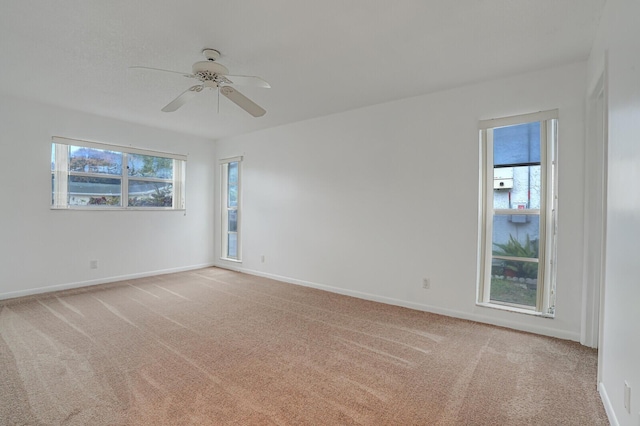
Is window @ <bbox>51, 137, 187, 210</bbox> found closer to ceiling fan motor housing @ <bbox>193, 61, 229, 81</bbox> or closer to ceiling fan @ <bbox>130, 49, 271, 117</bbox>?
ceiling fan @ <bbox>130, 49, 271, 117</bbox>

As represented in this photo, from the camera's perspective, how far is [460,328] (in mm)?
3021

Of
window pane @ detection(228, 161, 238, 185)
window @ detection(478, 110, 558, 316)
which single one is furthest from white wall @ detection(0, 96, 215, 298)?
window @ detection(478, 110, 558, 316)

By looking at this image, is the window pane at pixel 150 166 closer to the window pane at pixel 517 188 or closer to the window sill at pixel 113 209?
the window sill at pixel 113 209

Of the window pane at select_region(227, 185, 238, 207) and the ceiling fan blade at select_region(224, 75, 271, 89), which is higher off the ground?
the ceiling fan blade at select_region(224, 75, 271, 89)

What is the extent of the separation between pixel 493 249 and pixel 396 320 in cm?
127

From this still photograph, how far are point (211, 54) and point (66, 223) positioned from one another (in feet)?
11.3

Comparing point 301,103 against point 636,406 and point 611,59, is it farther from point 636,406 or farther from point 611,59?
point 636,406

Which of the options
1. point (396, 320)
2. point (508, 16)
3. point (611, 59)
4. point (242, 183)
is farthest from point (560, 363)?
point (242, 183)

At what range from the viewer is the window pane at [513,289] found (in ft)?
9.95

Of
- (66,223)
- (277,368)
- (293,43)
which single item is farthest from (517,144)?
(66,223)

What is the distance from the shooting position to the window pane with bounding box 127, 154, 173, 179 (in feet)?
16.2

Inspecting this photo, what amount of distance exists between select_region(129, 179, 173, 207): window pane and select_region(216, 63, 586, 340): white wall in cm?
182

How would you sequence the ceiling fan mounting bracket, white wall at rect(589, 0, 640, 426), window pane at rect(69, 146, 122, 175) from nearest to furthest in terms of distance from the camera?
1. white wall at rect(589, 0, 640, 426)
2. the ceiling fan mounting bracket
3. window pane at rect(69, 146, 122, 175)

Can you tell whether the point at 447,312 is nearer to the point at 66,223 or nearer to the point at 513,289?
the point at 513,289
